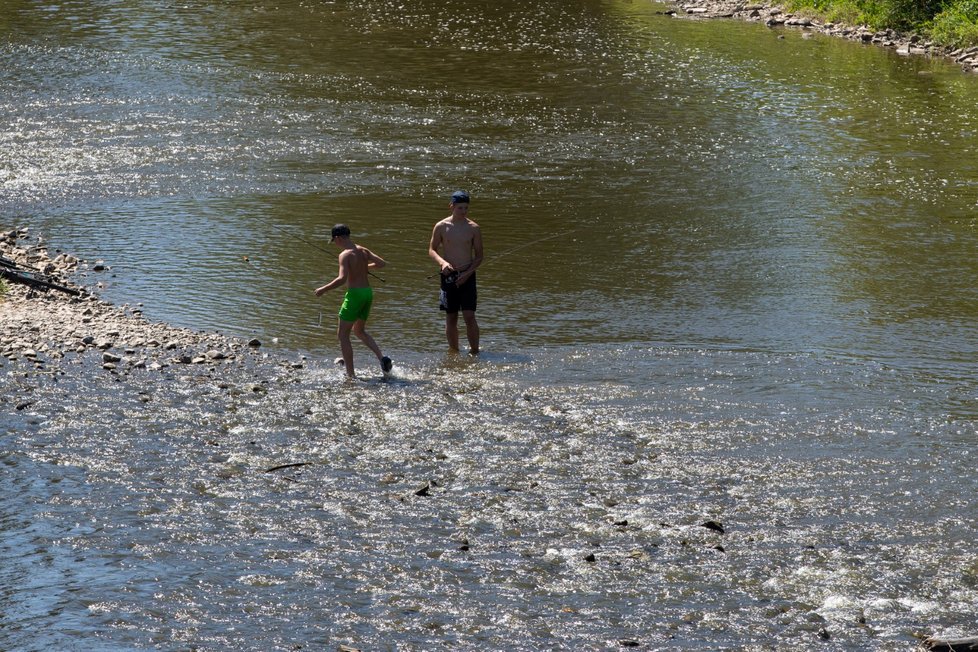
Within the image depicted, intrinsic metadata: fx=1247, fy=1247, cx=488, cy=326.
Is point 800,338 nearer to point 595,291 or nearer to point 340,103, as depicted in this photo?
point 595,291

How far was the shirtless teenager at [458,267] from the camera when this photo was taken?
1169 centimetres

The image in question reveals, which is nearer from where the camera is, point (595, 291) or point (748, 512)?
point (748, 512)

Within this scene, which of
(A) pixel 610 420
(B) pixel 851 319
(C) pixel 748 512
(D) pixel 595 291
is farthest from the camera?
(D) pixel 595 291

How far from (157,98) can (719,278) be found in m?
13.5

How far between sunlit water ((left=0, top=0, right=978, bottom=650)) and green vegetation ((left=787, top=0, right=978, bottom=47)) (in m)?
5.34

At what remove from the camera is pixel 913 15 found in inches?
1235

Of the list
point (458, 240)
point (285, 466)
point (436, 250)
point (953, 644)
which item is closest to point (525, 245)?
point (436, 250)

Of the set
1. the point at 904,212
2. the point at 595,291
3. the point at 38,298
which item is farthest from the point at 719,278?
the point at 38,298

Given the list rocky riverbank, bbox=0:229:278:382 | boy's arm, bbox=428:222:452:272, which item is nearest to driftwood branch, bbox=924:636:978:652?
boy's arm, bbox=428:222:452:272

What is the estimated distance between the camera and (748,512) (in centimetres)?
838

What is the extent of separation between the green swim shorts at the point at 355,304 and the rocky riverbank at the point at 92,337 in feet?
3.51

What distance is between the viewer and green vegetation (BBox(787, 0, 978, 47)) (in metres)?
29.4

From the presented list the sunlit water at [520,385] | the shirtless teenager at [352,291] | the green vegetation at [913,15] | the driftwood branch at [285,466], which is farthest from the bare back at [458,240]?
the green vegetation at [913,15]

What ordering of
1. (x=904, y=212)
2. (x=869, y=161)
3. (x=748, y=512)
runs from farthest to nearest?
(x=869, y=161) → (x=904, y=212) → (x=748, y=512)
